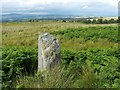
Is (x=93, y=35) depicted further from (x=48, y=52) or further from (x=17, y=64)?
(x=48, y=52)

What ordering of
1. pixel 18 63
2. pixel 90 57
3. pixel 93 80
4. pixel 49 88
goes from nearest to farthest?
pixel 49 88 → pixel 93 80 → pixel 18 63 → pixel 90 57

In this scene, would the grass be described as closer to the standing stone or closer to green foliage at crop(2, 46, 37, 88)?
green foliage at crop(2, 46, 37, 88)

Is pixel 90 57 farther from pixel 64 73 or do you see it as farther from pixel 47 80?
pixel 47 80

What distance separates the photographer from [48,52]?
7559mm

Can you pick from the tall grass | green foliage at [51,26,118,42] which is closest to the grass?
green foliage at [51,26,118,42]

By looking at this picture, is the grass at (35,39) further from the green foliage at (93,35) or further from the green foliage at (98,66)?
the green foliage at (98,66)

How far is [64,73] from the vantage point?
6.72 meters

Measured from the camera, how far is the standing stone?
24.7 ft

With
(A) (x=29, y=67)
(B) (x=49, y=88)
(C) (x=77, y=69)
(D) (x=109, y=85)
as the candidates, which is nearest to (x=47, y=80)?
(B) (x=49, y=88)

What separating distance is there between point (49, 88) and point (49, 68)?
1.58 meters

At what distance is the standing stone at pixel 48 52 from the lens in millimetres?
7527

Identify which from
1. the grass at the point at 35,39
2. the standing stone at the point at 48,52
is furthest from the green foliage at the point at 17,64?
the grass at the point at 35,39

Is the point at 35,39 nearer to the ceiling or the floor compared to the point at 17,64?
nearer to the floor

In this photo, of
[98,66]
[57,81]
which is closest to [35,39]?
[98,66]
